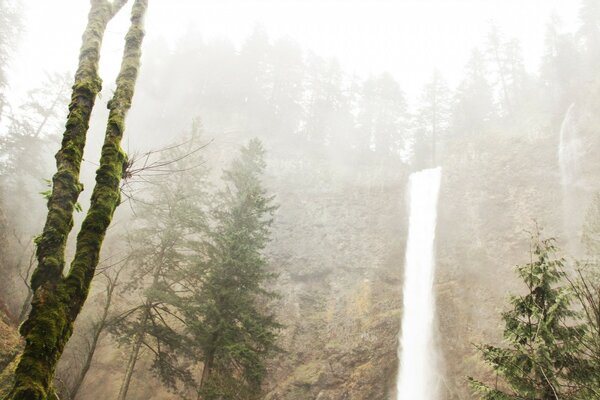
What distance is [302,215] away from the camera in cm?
3175

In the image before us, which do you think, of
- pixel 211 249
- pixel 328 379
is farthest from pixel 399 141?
pixel 211 249

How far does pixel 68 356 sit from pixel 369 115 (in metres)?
37.7

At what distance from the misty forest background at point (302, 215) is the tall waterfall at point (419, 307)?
0.67 metres

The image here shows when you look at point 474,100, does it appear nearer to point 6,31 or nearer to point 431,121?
point 431,121

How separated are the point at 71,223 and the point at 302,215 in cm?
2813

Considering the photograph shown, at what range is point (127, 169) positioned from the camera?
4.68m

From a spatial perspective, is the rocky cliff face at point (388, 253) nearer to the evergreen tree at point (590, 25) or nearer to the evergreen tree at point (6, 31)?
the evergreen tree at point (590, 25)

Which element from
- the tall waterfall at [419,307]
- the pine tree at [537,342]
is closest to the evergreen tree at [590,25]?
the tall waterfall at [419,307]

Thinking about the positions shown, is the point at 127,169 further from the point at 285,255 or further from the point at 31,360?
the point at 285,255

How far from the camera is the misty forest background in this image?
13898mm

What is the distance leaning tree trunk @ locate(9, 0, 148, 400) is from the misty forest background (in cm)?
48

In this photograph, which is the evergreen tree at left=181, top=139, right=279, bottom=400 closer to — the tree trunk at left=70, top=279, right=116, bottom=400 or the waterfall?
the tree trunk at left=70, top=279, right=116, bottom=400

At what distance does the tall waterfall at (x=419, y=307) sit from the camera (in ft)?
67.5

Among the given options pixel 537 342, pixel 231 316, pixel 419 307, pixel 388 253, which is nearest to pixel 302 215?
pixel 388 253
